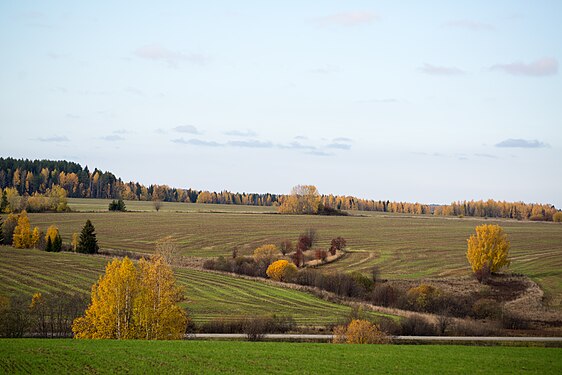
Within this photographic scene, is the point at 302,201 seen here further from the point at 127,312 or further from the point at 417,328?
the point at 127,312

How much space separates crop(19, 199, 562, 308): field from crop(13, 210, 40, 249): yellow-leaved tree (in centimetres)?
830

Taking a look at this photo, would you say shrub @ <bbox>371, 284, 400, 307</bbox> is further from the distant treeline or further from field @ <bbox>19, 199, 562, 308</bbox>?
the distant treeline

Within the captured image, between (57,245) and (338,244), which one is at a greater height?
(338,244)

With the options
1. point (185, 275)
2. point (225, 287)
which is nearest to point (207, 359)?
point (225, 287)

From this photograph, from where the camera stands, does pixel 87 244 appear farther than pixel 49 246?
Yes

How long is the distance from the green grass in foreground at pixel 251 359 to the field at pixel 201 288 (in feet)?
54.3

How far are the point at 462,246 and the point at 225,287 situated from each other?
44.3m

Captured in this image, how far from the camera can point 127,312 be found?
1282 inches

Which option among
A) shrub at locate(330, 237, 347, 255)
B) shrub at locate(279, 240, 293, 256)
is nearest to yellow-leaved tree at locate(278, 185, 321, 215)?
shrub at locate(330, 237, 347, 255)

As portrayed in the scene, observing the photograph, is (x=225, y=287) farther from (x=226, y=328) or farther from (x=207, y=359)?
(x=207, y=359)

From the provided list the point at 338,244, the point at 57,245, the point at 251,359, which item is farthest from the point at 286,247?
the point at 251,359

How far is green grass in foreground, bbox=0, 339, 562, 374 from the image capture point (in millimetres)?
21062

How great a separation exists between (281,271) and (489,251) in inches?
997

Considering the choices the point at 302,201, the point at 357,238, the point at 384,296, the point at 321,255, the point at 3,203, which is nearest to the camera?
the point at 384,296
